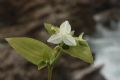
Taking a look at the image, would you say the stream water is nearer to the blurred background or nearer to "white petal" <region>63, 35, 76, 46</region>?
the blurred background

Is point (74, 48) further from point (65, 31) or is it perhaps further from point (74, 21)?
point (74, 21)

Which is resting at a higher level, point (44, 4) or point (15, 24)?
point (44, 4)

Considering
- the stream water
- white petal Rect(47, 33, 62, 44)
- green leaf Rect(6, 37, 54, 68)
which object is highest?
white petal Rect(47, 33, 62, 44)

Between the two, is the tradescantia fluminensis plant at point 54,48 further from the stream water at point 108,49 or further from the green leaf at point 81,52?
the stream water at point 108,49

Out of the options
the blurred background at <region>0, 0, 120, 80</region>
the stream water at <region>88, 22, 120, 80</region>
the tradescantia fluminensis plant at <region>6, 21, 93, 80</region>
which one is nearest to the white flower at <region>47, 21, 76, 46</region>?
the tradescantia fluminensis plant at <region>6, 21, 93, 80</region>

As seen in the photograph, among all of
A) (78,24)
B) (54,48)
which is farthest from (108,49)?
(54,48)

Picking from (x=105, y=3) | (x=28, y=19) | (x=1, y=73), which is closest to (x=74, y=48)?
(x=1, y=73)

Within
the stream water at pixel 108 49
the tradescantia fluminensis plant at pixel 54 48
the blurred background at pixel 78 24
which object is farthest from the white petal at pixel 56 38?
the stream water at pixel 108 49

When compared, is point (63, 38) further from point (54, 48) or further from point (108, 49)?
point (108, 49)
